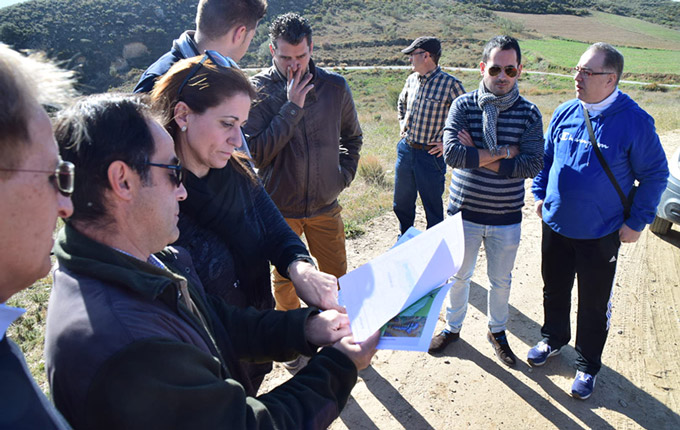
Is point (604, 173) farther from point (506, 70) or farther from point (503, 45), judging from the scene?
point (503, 45)

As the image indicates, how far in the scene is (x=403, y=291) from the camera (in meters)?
1.55

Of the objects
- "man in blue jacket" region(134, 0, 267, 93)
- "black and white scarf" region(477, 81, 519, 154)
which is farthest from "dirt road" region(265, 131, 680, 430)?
"man in blue jacket" region(134, 0, 267, 93)

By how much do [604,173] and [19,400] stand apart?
10.3ft

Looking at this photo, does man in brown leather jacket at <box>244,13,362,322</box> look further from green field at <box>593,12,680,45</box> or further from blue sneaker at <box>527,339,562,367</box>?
green field at <box>593,12,680,45</box>

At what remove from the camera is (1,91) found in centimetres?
83

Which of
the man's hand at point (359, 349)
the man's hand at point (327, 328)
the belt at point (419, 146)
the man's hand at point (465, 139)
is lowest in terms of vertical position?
the belt at point (419, 146)

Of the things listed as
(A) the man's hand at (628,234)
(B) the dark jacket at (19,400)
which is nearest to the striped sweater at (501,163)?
(A) the man's hand at (628,234)

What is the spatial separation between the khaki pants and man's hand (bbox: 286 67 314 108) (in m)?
0.88

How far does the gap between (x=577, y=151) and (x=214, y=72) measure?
94.1 inches

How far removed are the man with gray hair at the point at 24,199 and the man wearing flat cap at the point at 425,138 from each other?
13.9ft

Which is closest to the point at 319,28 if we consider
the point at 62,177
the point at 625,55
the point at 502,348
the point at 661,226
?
the point at 625,55

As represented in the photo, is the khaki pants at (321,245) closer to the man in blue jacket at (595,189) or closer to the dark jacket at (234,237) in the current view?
the dark jacket at (234,237)

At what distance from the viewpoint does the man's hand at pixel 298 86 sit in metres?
3.08

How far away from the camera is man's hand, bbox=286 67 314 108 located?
308 cm
